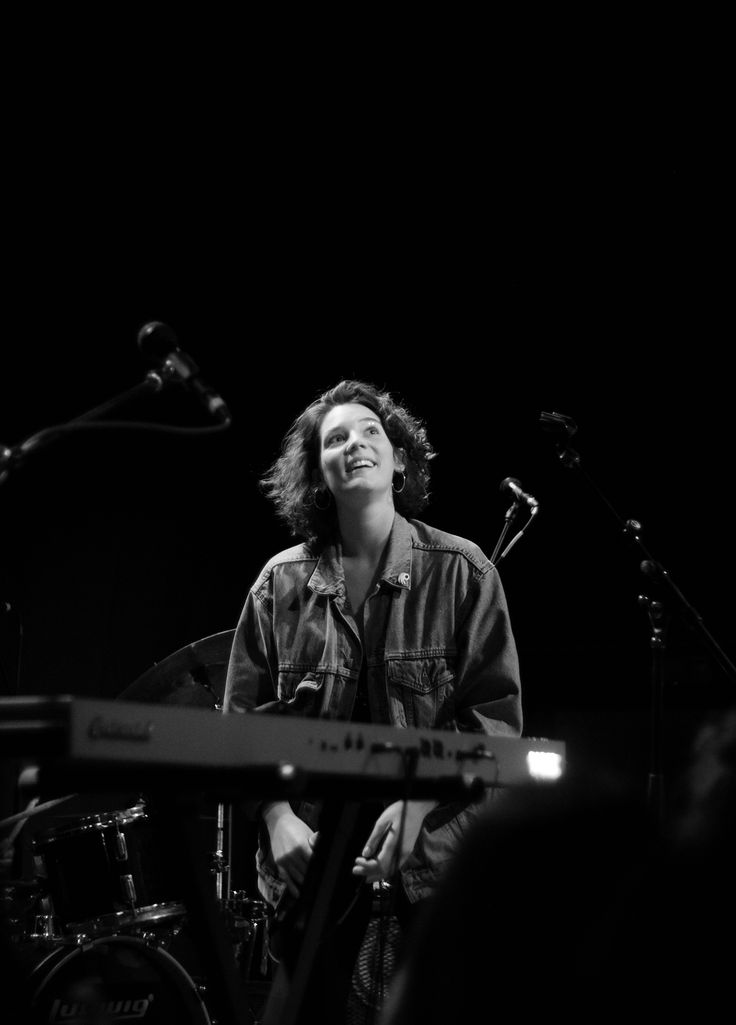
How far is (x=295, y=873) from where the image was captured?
2340 mm

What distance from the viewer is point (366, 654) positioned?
272 cm

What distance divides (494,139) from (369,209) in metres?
0.78

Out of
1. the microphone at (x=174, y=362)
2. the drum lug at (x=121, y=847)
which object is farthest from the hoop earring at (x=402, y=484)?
the drum lug at (x=121, y=847)

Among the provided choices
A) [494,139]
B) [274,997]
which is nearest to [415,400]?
[494,139]

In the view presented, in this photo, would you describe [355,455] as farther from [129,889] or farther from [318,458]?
[129,889]

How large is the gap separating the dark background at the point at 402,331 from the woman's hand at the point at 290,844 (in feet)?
10.6

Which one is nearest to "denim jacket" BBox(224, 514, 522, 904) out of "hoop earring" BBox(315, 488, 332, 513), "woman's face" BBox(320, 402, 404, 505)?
"woman's face" BBox(320, 402, 404, 505)

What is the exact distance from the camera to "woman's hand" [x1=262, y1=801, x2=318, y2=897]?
2.33 metres

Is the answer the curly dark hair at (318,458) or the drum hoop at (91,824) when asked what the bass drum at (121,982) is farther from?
the curly dark hair at (318,458)

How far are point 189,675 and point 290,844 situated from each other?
67.0 inches

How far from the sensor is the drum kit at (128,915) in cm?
337

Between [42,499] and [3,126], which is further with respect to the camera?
[42,499]

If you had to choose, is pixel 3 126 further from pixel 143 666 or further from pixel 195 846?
pixel 195 846

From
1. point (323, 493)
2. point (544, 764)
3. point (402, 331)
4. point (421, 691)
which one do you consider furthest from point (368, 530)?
point (402, 331)
